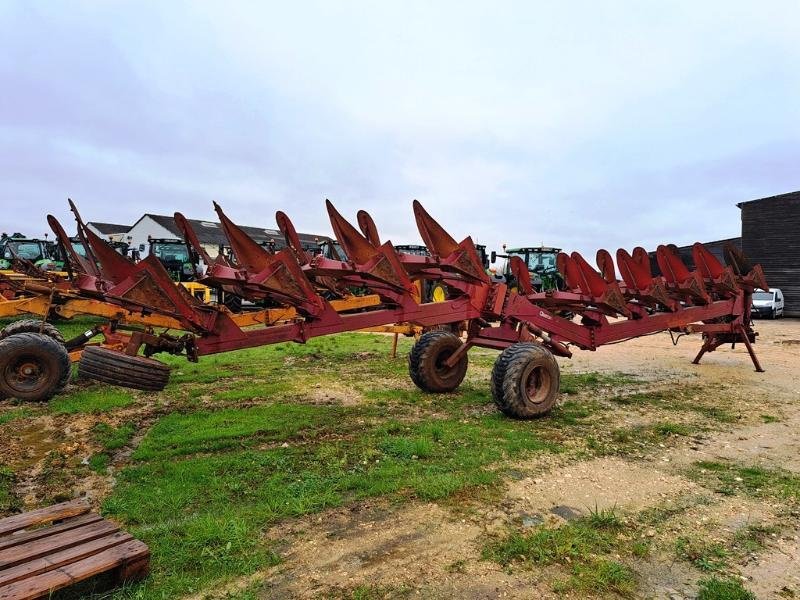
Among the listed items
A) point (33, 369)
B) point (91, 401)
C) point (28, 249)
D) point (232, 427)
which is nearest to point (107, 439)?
point (232, 427)

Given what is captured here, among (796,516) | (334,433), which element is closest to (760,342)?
(796,516)

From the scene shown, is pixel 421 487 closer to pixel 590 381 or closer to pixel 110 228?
pixel 590 381

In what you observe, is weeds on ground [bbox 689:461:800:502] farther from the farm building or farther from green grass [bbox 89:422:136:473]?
the farm building

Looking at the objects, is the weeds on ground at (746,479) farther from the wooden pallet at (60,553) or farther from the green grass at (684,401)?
the wooden pallet at (60,553)

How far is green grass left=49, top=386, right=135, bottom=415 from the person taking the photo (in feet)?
23.0

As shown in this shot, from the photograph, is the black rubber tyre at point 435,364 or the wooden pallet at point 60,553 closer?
the wooden pallet at point 60,553

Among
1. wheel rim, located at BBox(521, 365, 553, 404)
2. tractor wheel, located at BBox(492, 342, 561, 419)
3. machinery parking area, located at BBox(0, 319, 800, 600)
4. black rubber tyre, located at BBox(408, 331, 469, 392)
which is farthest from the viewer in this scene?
black rubber tyre, located at BBox(408, 331, 469, 392)

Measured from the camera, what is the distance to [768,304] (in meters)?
25.8

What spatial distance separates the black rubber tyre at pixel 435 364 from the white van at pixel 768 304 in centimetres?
2387

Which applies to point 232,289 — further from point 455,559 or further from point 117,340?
point 455,559

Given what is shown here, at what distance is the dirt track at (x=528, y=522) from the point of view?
118 inches

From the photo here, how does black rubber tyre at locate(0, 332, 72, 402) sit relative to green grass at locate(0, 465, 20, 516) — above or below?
above

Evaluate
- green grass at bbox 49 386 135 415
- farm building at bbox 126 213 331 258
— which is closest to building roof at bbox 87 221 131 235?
farm building at bbox 126 213 331 258

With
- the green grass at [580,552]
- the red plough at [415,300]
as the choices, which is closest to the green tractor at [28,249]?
the red plough at [415,300]
